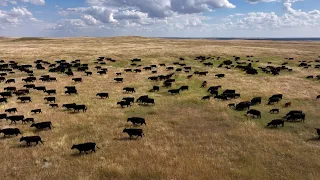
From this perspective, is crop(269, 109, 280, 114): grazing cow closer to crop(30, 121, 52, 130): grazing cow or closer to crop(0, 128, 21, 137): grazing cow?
crop(30, 121, 52, 130): grazing cow

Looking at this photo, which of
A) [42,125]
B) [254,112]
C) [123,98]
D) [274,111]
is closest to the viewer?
[42,125]

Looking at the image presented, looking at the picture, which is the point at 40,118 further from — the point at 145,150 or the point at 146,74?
Result: the point at 146,74

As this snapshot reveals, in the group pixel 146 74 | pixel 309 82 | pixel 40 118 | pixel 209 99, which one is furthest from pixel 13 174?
pixel 309 82

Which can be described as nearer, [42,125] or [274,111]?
[42,125]

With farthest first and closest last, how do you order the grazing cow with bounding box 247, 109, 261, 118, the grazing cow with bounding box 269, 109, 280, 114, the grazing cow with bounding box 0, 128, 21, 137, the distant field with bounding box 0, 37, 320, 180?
the grazing cow with bounding box 269, 109, 280, 114, the grazing cow with bounding box 247, 109, 261, 118, the grazing cow with bounding box 0, 128, 21, 137, the distant field with bounding box 0, 37, 320, 180

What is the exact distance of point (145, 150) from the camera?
1755 centimetres

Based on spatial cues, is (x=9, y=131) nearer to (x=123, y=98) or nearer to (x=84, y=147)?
(x=84, y=147)

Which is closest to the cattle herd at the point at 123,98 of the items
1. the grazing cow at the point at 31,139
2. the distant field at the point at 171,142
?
the grazing cow at the point at 31,139

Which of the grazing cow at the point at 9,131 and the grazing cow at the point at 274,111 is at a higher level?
the grazing cow at the point at 9,131

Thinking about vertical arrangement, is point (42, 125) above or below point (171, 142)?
above

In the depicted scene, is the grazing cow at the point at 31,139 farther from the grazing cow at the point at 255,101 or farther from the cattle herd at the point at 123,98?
the grazing cow at the point at 255,101

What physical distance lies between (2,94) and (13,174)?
20.1 m

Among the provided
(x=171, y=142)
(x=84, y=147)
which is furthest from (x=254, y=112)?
(x=84, y=147)

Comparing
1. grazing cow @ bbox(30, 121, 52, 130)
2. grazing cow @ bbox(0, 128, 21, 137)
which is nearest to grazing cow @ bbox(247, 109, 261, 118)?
grazing cow @ bbox(30, 121, 52, 130)
